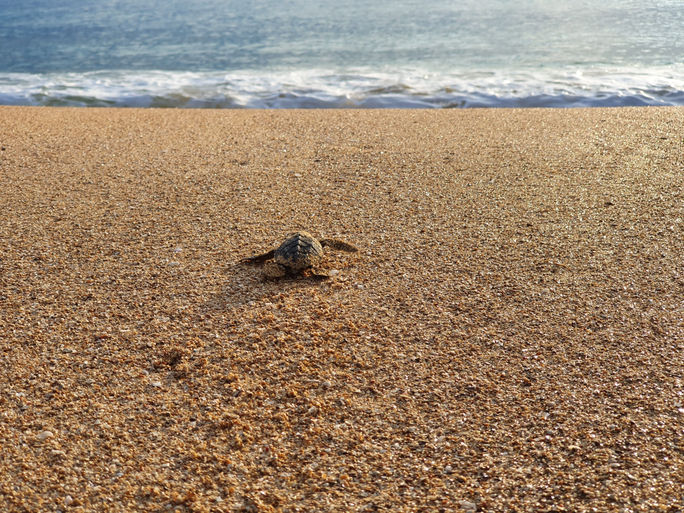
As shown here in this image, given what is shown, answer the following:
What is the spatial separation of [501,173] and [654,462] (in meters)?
2.92

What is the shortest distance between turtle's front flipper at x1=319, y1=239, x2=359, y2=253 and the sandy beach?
0.11 meters

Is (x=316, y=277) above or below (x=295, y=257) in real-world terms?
below

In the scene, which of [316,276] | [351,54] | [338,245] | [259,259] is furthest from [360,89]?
[316,276]

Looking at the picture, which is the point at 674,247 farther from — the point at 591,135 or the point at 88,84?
the point at 88,84

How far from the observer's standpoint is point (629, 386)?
2383mm

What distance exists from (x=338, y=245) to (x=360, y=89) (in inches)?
229

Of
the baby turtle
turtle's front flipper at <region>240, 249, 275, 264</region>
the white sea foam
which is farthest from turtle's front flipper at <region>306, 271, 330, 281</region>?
the white sea foam

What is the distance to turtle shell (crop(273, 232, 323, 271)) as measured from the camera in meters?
3.14

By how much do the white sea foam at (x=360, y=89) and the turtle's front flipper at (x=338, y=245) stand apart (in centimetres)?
479

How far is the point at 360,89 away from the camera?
8.74 m

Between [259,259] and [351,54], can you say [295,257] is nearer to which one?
[259,259]

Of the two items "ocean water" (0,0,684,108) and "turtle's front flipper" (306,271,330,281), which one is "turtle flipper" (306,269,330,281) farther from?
"ocean water" (0,0,684,108)

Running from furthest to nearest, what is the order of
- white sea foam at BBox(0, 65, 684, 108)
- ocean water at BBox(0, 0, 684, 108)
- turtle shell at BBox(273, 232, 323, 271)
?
1. ocean water at BBox(0, 0, 684, 108)
2. white sea foam at BBox(0, 65, 684, 108)
3. turtle shell at BBox(273, 232, 323, 271)

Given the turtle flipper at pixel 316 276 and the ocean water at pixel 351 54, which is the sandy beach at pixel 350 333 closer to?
the turtle flipper at pixel 316 276
